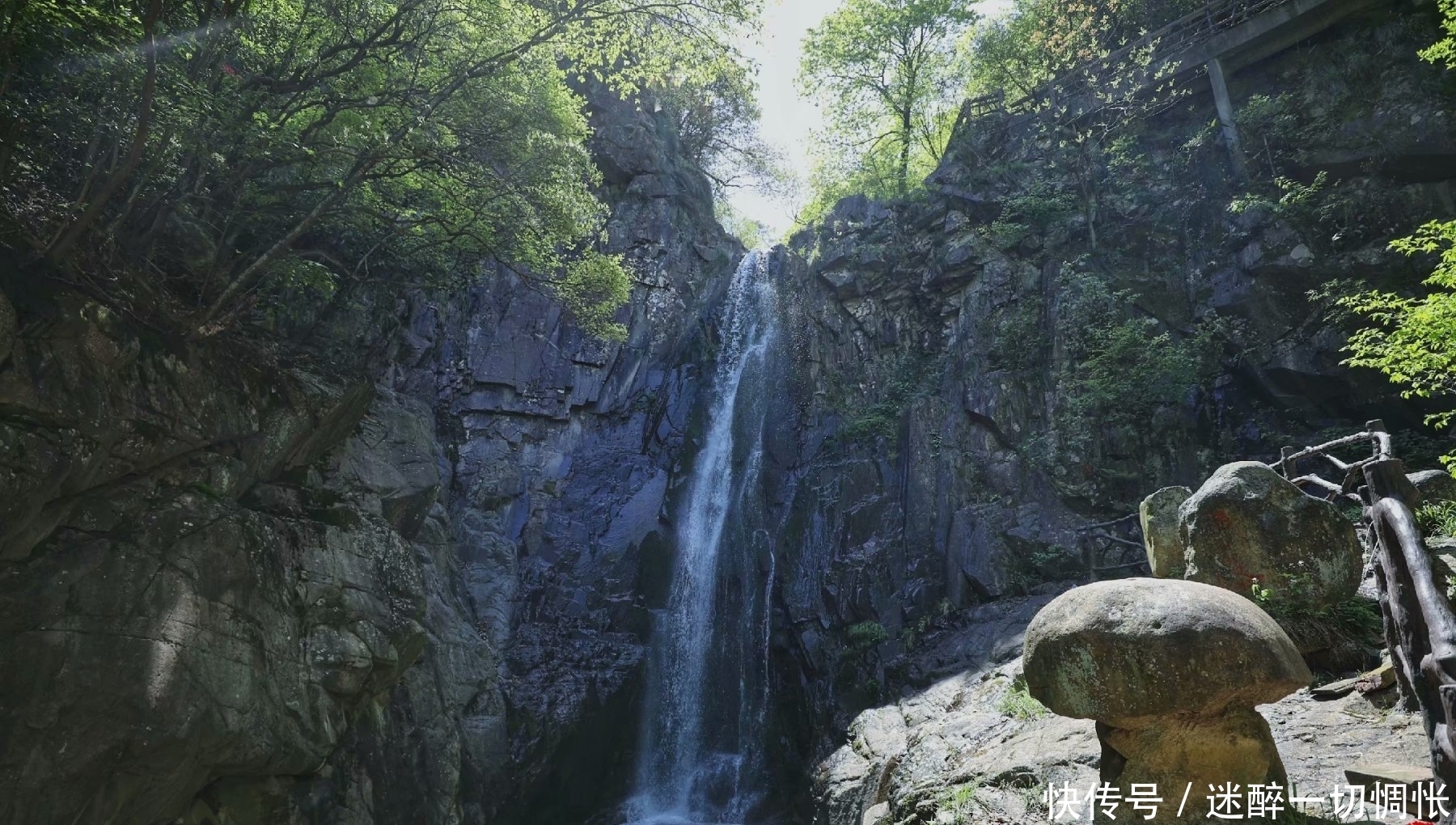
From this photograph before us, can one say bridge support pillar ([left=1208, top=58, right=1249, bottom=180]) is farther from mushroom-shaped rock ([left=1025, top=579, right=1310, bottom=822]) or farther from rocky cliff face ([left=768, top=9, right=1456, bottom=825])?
mushroom-shaped rock ([left=1025, top=579, right=1310, bottom=822])

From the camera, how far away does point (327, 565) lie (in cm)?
1120

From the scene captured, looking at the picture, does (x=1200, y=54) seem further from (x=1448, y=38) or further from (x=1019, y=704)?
(x=1019, y=704)

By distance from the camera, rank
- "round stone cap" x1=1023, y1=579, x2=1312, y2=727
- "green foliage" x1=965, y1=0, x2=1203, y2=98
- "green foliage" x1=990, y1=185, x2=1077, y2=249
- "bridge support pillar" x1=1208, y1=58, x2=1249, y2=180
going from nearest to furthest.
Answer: "round stone cap" x1=1023, y1=579, x2=1312, y2=727 < "bridge support pillar" x1=1208, y1=58, x2=1249, y2=180 < "green foliage" x1=990, y1=185, x2=1077, y2=249 < "green foliage" x1=965, y1=0, x2=1203, y2=98

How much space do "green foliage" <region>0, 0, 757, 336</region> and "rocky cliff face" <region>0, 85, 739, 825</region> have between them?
1.27m

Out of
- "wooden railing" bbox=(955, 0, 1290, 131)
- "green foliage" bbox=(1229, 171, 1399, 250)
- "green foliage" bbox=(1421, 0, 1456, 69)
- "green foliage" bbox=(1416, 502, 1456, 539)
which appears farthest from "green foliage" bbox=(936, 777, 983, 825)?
"wooden railing" bbox=(955, 0, 1290, 131)

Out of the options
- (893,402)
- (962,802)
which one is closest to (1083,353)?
(893,402)

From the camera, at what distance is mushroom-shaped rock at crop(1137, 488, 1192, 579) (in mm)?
7629

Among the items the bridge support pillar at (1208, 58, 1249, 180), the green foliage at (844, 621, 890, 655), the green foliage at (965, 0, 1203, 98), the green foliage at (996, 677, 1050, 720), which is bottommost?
the green foliage at (996, 677, 1050, 720)

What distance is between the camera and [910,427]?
18469 mm

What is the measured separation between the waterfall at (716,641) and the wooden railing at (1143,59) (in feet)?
31.4

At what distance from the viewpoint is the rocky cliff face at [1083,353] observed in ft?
50.4

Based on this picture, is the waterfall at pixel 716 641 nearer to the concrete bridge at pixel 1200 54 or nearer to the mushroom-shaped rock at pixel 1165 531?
the concrete bridge at pixel 1200 54

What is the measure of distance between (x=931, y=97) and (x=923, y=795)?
23.9 m

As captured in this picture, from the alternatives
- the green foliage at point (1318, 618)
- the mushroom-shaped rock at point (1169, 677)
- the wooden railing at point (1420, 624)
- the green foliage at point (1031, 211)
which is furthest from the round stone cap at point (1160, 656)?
the green foliage at point (1031, 211)
